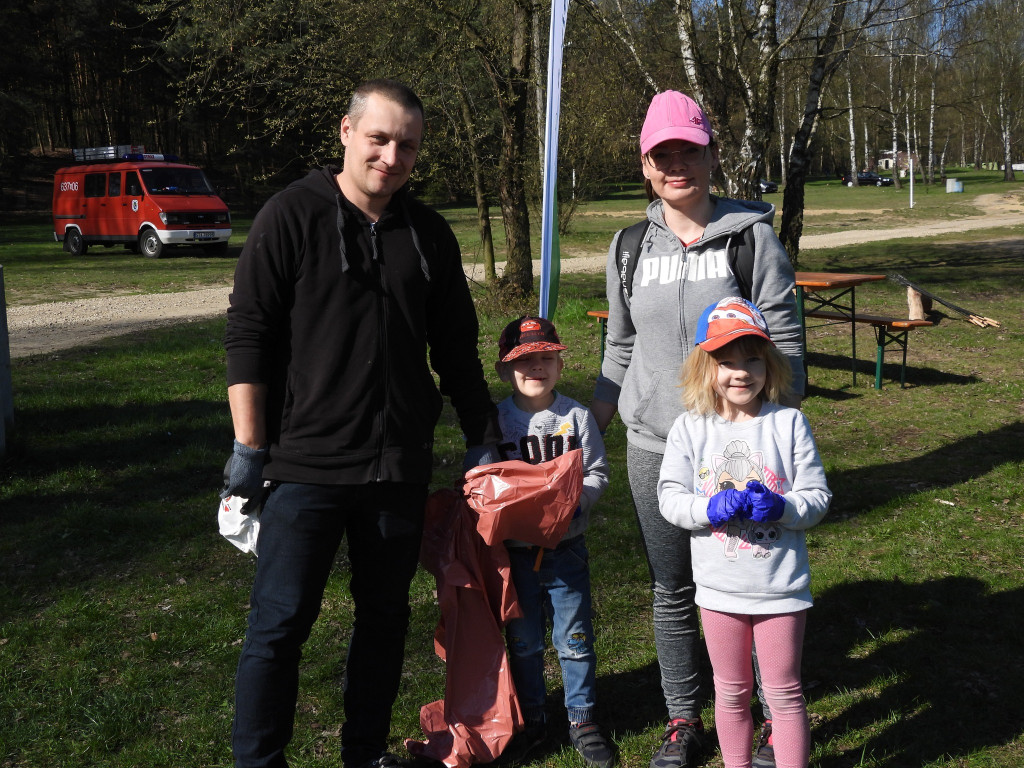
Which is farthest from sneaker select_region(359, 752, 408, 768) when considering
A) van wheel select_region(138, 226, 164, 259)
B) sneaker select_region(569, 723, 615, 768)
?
van wheel select_region(138, 226, 164, 259)

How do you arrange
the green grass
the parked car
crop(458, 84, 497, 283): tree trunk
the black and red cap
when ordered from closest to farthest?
the black and red cap, the green grass, crop(458, 84, 497, 283): tree trunk, the parked car

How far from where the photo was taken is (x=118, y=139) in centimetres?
4294

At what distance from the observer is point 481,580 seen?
2938 millimetres

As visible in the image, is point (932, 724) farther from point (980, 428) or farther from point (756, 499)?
point (980, 428)

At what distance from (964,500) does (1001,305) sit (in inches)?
341

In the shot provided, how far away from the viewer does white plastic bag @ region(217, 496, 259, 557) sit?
8.65 ft

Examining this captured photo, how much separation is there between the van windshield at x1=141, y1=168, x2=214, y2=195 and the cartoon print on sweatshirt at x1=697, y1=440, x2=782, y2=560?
2129cm

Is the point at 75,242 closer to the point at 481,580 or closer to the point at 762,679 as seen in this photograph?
the point at 481,580

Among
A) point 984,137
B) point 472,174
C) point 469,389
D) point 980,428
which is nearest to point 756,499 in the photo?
point 469,389

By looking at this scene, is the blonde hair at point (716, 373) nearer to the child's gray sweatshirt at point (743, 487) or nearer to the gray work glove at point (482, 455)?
the child's gray sweatshirt at point (743, 487)

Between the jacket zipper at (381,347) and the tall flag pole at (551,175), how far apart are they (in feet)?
4.23

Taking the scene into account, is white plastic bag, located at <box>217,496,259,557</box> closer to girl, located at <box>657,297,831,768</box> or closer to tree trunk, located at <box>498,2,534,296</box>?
girl, located at <box>657,297,831,768</box>

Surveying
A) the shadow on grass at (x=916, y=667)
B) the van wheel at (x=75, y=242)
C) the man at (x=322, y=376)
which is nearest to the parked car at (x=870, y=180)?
the van wheel at (x=75, y=242)

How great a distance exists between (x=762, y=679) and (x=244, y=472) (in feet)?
4.92
